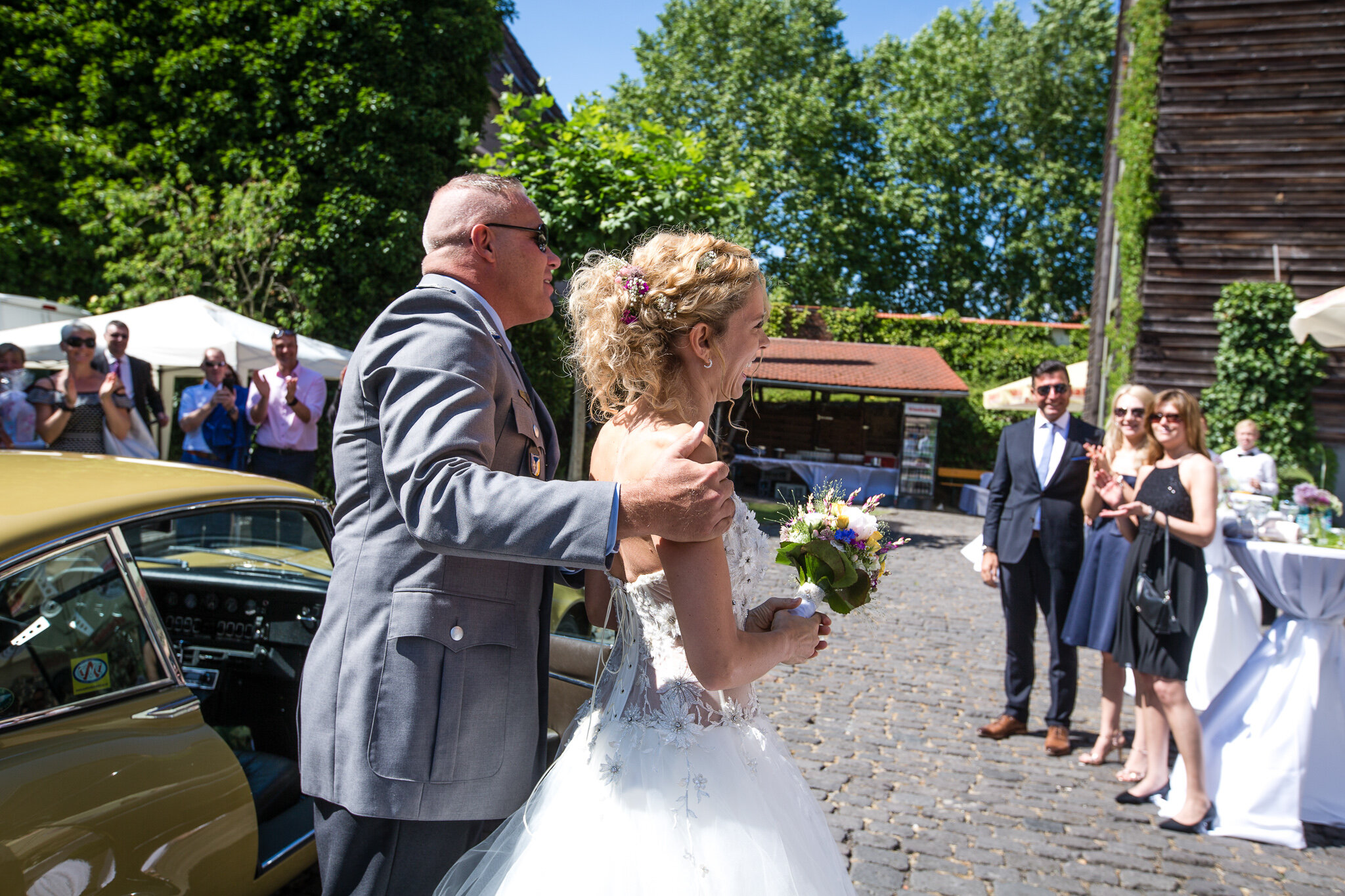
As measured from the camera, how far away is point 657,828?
67.4 inches

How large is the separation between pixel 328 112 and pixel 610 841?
1344 centimetres

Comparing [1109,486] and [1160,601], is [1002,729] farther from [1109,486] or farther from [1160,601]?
[1109,486]

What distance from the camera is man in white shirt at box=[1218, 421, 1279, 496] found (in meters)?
9.71

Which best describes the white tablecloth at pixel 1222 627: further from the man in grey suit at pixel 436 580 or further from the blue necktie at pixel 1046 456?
the man in grey suit at pixel 436 580

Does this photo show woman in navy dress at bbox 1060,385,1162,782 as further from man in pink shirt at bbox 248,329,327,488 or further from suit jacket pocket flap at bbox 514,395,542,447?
man in pink shirt at bbox 248,329,327,488

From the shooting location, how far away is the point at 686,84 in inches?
1363

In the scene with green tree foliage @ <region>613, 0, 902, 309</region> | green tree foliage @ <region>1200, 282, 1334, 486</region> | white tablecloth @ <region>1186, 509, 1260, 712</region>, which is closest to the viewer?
white tablecloth @ <region>1186, 509, 1260, 712</region>

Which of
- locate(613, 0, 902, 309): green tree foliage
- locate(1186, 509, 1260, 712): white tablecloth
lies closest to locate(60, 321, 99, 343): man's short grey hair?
locate(1186, 509, 1260, 712): white tablecloth

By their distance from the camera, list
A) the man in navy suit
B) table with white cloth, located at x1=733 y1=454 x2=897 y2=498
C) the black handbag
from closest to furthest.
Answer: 1. the black handbag
2. the man in navy suit
3. table with white cloth, located at x1=733 y1=454 x2=897 y2=498

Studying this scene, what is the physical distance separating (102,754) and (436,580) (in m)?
1.11

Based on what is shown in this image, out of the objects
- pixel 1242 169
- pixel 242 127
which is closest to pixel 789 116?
pixel 1242 169

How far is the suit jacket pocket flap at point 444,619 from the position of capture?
4.99 feet

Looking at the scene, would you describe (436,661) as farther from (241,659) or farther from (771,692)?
(771,692)

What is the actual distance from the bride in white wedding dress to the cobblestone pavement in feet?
6.08
